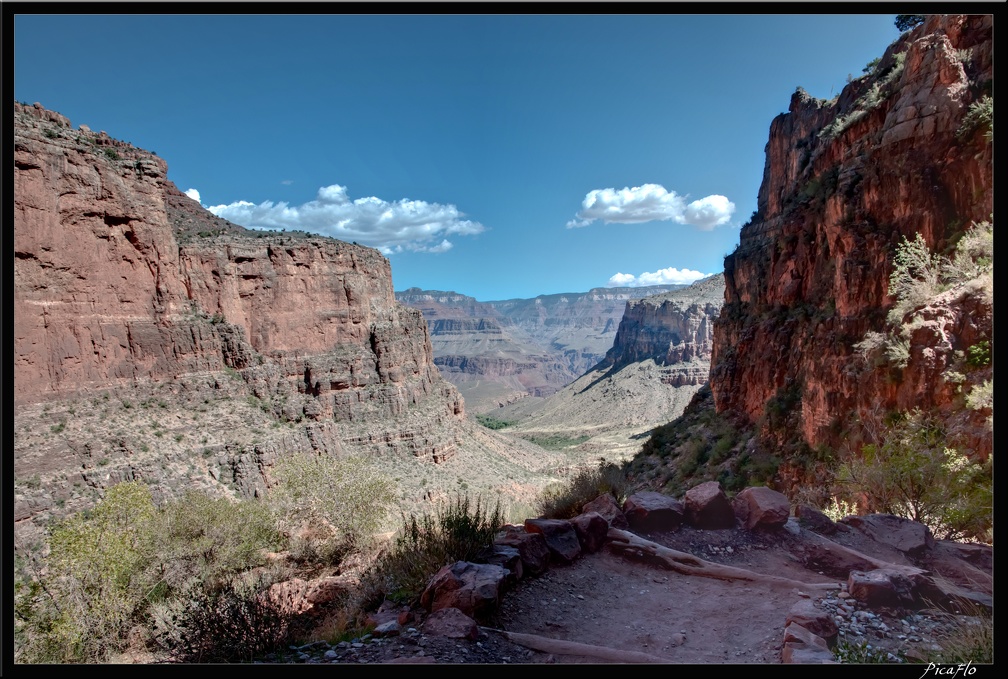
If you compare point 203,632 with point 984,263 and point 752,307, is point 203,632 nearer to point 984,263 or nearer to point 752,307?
point 984,263

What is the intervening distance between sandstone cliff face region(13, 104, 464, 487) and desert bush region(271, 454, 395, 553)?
1028 cm

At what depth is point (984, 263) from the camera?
27.3 feet

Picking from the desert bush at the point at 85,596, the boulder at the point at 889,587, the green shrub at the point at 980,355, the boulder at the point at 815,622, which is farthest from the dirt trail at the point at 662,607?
the desert bush at the point at 85,596

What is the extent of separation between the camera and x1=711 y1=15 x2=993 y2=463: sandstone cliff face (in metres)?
9.82

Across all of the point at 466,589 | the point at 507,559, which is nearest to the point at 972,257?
the point at 507,559

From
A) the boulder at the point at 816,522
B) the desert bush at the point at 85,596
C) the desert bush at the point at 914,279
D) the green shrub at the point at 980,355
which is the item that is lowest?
Answer: the desert bush at the point at 85,596

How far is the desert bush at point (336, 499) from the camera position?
575 inches

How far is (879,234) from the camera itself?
14.0 m

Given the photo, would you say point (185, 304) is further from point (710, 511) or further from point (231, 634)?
point (710, 511)

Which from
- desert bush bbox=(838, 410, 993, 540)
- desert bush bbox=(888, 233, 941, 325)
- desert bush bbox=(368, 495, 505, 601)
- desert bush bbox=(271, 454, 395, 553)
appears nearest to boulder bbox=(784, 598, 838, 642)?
desert bush bbox=(838, 410, 993, 540)

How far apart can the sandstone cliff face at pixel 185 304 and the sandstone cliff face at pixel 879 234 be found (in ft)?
88.1

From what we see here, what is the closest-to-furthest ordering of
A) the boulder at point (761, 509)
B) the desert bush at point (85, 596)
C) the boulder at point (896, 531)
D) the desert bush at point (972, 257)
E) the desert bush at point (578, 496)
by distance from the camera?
1. the boulder at point (896, 531)
2. the desert bush at point (85, 596)
3. the boulder at point (761, 509)
4. the desert bush at point (972, 257)
5. the desert bush at point (578, 496)

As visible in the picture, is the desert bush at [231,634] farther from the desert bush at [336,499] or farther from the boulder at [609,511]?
the desert bush at [336,499]
